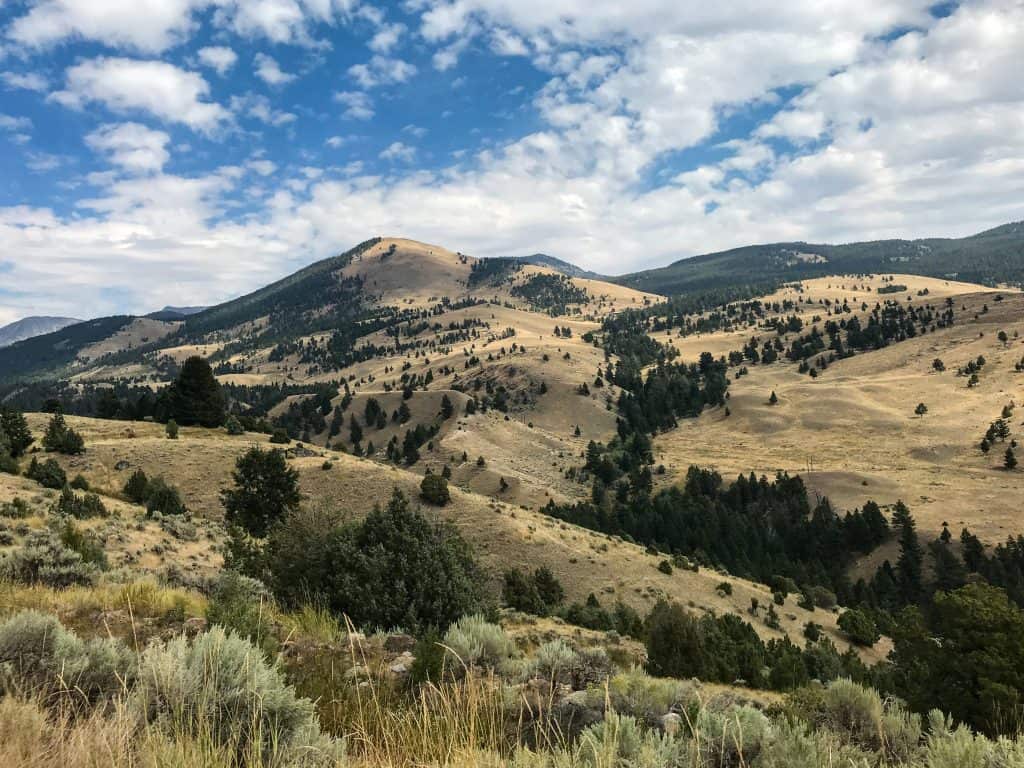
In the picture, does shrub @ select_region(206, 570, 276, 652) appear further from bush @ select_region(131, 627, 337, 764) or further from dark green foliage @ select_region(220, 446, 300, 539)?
dark green foliage @ select_region(220, 446, 300, 539)

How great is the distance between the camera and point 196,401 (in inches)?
2689

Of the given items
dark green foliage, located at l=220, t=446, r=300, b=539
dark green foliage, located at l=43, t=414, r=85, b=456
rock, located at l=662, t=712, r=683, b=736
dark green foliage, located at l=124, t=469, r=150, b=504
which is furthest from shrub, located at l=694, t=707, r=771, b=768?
dark green foliage, located at l=43, t=414, r=85, b=456

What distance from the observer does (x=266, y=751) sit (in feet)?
12.2

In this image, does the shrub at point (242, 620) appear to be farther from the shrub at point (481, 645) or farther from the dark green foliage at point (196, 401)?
the dark green foliage at point (196, 401)

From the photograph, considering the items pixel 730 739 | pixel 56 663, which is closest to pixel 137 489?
pixel 56 663

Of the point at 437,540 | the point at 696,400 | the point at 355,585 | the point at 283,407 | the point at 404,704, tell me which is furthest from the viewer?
the point at 283,407

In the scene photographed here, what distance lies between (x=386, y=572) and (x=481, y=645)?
7039mm

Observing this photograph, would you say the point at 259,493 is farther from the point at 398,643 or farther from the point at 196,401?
the point at 196,401

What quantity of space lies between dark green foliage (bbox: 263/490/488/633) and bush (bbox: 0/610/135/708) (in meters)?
7.09

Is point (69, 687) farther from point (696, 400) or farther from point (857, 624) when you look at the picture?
point (696, 400)

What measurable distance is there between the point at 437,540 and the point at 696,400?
167125 millimetres

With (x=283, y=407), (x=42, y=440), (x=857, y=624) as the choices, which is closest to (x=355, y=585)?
(x=42, y=440)

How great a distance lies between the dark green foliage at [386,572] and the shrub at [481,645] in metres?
4.13

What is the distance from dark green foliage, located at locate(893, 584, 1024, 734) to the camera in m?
20.3
